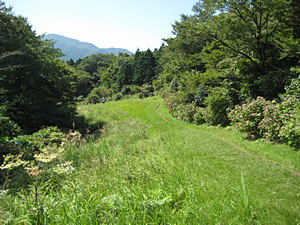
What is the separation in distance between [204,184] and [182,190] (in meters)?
0.53

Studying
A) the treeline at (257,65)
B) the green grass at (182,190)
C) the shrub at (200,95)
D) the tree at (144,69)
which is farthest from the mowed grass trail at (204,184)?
the tree at (144,69)

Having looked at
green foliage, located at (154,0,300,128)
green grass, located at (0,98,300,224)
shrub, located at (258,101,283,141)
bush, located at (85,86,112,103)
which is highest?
green foliage, located at (154,0,300,128)

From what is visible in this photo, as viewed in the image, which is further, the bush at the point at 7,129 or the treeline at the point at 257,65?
the bush at the point at 7,129

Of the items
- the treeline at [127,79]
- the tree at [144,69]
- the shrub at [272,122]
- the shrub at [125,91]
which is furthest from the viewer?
the tree at [144,69]

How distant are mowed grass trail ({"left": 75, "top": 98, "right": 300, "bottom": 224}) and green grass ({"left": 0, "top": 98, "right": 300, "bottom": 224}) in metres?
0.01

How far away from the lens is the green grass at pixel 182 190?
2559mm

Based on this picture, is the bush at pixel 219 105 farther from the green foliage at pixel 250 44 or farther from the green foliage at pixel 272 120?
the green foliage at pixel 272 120

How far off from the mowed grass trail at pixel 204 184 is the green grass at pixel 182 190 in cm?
1

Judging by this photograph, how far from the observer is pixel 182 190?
10.6 ft

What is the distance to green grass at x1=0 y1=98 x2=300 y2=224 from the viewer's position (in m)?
2.56

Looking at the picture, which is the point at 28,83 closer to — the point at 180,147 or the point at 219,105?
the point at 180,147

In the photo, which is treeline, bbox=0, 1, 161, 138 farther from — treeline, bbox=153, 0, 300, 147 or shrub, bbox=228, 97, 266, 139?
shrub, bbox=228, 97, 266, 139

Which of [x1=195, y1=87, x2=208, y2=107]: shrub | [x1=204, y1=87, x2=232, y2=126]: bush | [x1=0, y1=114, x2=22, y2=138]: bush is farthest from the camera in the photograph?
[x1=195, y1=87, x2=208, y2=107]: shrub

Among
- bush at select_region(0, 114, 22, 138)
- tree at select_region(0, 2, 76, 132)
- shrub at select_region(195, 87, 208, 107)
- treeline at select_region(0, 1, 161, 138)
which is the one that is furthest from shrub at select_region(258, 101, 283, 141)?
tree at select_region(0, 2, 76, 132)
